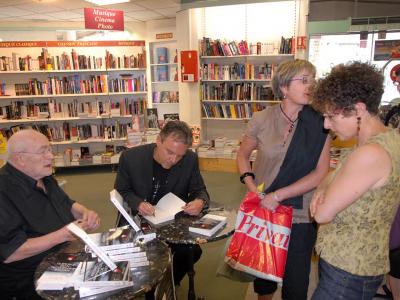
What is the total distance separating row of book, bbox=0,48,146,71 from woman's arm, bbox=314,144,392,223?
5.66m

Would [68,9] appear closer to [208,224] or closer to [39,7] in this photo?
[39,7]

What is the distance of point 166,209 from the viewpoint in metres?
2.14

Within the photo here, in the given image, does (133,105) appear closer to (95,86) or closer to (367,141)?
(95,86)

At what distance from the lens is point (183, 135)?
2178mm

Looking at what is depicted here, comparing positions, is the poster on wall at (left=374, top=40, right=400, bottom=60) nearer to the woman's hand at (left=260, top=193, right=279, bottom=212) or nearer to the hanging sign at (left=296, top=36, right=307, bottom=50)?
the hanging sign at (left=296, top=36, right=307, bottom=50)

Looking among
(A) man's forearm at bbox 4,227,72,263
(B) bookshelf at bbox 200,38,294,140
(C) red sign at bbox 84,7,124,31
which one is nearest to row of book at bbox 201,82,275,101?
(B) bookshelf at bbox 200,38,294,140

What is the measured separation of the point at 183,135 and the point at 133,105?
4514 millimetres

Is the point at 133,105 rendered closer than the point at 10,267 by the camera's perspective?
No

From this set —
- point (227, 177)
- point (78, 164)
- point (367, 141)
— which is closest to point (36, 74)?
point (78, 164)

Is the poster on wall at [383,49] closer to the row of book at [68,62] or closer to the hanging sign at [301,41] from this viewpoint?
the hanging sign at [301,41]

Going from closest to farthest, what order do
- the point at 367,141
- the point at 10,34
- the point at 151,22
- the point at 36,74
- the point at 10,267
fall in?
the point at 367,141
the point at 10,267
the point at 36,74
the point at 151,22
the point at 10,34

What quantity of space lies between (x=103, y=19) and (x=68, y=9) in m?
1.78

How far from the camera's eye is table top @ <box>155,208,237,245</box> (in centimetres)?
182

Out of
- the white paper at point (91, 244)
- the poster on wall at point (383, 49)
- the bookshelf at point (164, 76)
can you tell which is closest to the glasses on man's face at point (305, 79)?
the white paper at point (91, 244)
